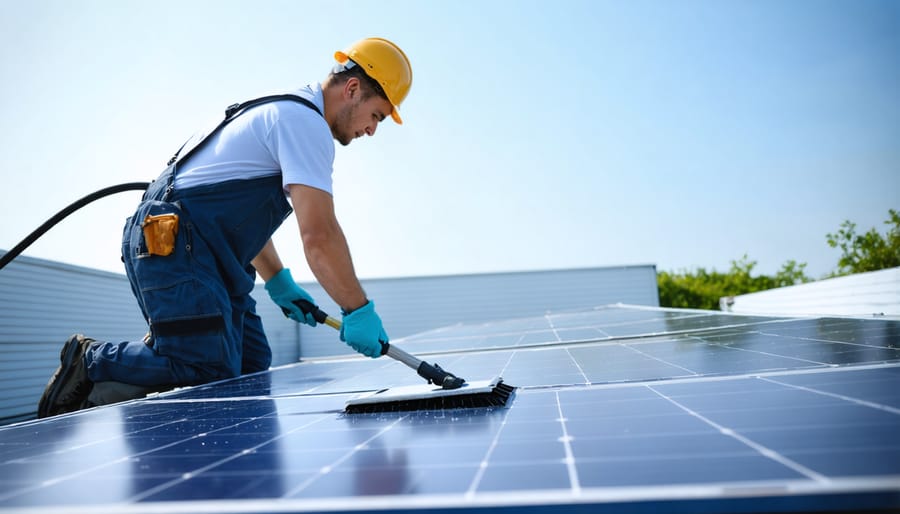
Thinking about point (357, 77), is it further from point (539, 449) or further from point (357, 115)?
point (539, 449)

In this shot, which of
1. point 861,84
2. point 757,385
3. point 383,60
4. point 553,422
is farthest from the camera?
point 861,84

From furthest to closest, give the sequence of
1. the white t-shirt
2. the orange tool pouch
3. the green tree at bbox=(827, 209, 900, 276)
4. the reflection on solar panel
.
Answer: the green tree at bbox=(827, 209, 900, 276)
the orange tool pouch
the white t-shirt
the reflection on solar panel

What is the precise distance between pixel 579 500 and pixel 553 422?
2.13 feet

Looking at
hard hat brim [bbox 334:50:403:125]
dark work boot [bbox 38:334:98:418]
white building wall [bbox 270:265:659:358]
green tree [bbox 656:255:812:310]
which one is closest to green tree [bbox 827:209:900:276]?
green tree [bbox 656:255:812:310]

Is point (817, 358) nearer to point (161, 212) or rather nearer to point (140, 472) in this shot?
point (140, 472)

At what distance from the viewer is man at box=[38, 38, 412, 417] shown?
2.93m

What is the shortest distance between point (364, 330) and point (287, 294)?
1.38m

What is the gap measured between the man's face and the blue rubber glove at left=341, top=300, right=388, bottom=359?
127 centimetres

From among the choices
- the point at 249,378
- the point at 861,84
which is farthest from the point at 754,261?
the point at 249,378

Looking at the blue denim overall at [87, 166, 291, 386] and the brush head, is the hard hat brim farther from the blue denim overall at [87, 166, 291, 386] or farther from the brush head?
the brush head

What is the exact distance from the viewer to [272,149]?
10.5 ft

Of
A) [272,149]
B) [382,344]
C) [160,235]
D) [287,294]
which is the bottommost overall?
[382,344]

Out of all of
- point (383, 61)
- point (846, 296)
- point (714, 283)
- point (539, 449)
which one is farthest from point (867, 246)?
point (539, 449)

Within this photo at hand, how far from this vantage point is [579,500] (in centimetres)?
85
